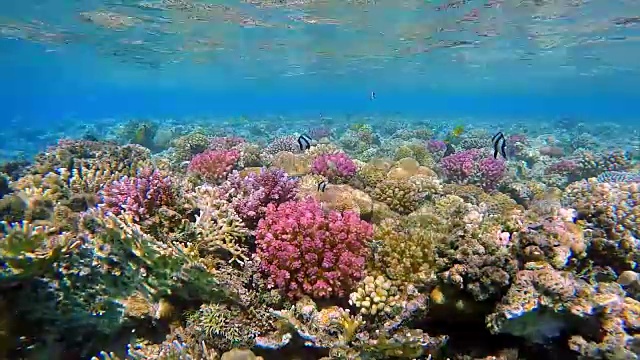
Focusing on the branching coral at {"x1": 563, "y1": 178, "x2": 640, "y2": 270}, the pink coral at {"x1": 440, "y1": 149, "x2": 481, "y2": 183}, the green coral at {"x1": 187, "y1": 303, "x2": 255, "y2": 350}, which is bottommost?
the pink coral at {"x1": 440, "y1": 149, "x2": 481, "y2": 183}

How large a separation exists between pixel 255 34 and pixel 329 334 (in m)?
30.7

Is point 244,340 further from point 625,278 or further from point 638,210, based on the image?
point 638,210

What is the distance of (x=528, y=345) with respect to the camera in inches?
157

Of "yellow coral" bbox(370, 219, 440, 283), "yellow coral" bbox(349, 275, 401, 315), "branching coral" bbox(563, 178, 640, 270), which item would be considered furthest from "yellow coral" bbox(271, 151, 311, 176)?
"branching coral" bbox(563, 178, 640, 270)

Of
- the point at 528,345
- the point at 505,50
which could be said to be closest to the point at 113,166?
the point at 528,345

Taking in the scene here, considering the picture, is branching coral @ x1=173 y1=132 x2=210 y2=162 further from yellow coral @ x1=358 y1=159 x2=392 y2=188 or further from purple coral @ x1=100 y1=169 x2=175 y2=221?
purple coral @ x1=100 y1=169 x2=175 y2=221

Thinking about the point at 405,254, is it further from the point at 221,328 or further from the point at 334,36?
the point at 334,36

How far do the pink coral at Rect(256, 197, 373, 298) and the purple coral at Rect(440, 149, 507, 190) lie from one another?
6.90 metres

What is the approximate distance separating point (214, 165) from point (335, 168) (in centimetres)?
287

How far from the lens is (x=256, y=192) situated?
566 centimetres

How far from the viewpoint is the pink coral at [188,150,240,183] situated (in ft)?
27.0

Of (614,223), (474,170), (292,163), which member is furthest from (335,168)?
(614,223)

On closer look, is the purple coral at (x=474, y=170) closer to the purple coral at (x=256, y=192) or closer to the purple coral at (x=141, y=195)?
the purple coral at (x=256, y=192)

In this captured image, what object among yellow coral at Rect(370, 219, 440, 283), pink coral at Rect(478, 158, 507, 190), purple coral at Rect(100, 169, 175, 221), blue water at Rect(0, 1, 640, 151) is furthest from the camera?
blue water at Rect(0, 1, 640, 151)
